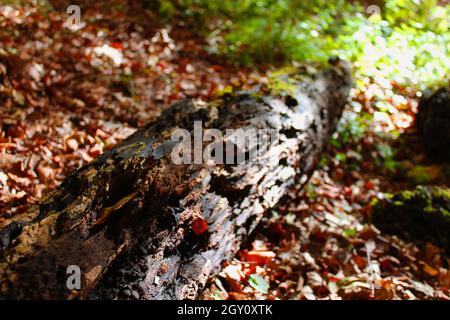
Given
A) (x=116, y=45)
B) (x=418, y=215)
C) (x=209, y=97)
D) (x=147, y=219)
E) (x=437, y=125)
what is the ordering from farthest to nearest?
(x=116, y=45)
(x=437, y=125)
(x=209, y=97)
(x=418, y=215)
(x=147, y=219)

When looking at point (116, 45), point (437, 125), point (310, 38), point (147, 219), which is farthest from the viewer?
point (310, 38)

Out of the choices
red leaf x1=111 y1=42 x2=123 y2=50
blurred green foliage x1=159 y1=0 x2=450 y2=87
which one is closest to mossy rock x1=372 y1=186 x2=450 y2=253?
blurred green foliage x1=159 y1=0 x2=450 y2=87

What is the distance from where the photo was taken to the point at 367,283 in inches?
114

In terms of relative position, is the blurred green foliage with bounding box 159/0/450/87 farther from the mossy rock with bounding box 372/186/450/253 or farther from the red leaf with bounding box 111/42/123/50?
the mossy rock with bounding box 372/186/450/253

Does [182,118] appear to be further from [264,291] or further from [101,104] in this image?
[101,104]

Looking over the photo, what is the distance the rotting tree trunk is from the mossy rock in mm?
1417

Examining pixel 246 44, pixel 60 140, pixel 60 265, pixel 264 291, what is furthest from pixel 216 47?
pixel 60 265

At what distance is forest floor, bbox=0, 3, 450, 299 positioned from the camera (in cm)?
292

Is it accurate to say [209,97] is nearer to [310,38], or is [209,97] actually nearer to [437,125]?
[310,38]

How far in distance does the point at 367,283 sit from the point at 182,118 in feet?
6.64

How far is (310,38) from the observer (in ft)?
20.8

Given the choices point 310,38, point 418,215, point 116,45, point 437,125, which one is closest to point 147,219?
point 418,215

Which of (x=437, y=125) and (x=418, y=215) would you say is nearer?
(x=418, y=215)

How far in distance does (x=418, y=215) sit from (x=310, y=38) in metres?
3.91
